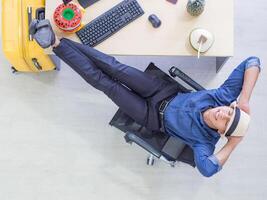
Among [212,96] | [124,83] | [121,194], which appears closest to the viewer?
[212,96]

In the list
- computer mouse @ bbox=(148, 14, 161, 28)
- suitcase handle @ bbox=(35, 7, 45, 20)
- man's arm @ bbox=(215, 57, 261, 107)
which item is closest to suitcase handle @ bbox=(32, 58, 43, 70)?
suitcase handle @ bbox=(35, 7, 45, 20)

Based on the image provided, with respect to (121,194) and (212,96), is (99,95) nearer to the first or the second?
(121,194)

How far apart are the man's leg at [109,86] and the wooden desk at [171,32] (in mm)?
117

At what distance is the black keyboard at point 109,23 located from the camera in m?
2.03

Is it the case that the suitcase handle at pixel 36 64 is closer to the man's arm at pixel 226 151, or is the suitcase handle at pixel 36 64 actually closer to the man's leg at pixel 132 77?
the man's leg at pixel 132 77

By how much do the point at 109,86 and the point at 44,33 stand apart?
46cm

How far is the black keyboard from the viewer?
6.64ft

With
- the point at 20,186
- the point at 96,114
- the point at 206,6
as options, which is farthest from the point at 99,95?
the point at 206,6

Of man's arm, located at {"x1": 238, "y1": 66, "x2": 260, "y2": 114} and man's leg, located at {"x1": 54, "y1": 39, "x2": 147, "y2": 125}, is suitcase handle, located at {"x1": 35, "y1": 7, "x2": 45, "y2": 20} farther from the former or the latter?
man's arm, located at {"x1": 238, "y1": 66, "x2": 260, "y2": 114}

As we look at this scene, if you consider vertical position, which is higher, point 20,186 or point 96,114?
point 96,114

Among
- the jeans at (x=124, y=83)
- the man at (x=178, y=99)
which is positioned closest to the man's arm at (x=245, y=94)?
the man at (x=178, y=99)

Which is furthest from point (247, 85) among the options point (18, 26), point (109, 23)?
point (18, 26)

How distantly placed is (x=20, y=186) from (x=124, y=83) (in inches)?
39.4

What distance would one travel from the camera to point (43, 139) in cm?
256
